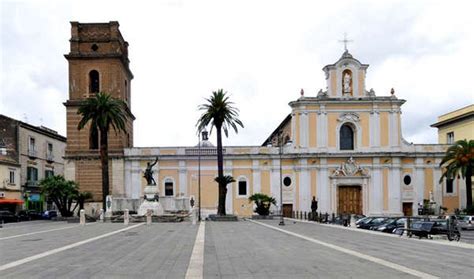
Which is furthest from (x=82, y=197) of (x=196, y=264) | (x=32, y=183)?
(x=196, y=264)

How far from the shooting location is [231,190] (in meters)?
71.3

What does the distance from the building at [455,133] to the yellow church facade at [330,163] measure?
740 mm

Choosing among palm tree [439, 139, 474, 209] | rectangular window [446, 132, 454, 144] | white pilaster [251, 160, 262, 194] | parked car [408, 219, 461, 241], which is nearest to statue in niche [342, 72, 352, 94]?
white pilaster [251, 160, 262, 194]

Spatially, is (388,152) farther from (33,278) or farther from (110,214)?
(33,278)

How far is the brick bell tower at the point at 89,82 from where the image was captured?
223 ft

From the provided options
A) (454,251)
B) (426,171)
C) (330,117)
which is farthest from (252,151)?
(454,251)

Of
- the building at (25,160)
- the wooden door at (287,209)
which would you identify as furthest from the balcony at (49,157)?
the wooden door at (287,209)

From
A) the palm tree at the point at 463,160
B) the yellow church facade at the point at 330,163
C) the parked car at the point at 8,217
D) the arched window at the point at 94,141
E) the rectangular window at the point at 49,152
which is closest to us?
the parked car at the point at 8,217

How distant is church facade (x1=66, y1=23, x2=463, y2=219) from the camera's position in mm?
70312

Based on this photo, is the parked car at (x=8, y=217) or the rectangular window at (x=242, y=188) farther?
the rectangular window at (x=242, y=188)

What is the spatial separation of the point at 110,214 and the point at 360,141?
28665mm

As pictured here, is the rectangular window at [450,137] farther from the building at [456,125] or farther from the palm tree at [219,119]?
the palm tree at [219,119]

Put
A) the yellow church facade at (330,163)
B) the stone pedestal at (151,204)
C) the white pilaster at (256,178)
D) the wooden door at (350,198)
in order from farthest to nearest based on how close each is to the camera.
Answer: the white pilaster at (256,178), the wooden door at (350,198), the yellow church facade at (330,163), the stone pedestal at (151,204)

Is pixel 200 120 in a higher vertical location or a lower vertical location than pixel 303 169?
higher
